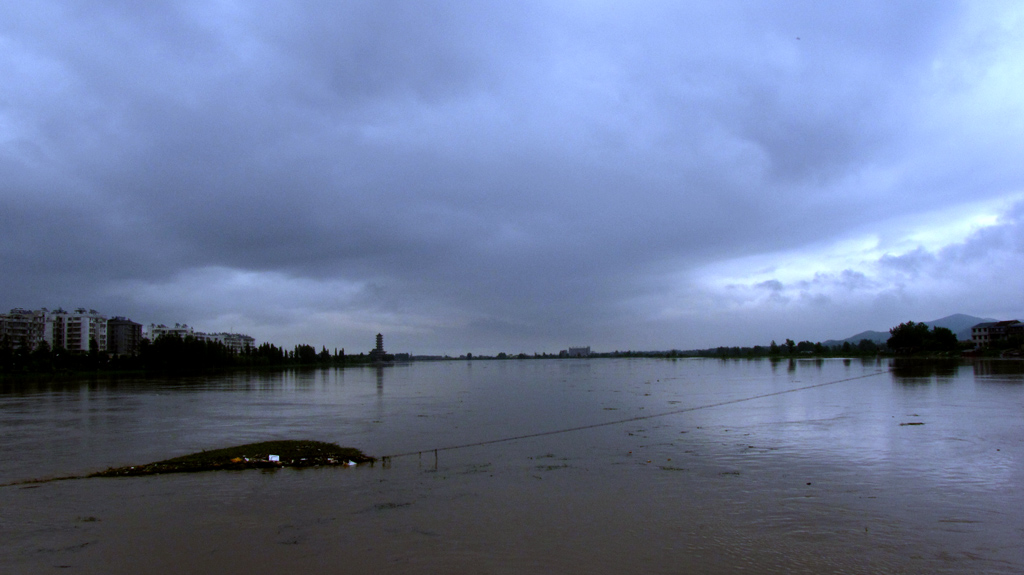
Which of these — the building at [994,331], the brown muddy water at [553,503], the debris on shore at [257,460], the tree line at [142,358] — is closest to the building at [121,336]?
the tree line at [142,358]

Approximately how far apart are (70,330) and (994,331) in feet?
764

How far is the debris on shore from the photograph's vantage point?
46.6 feet

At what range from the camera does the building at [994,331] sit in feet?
412

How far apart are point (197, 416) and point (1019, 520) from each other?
31.3 meters

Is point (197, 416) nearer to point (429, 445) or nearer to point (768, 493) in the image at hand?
point (429, 445)

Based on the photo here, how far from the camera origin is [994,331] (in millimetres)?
132750

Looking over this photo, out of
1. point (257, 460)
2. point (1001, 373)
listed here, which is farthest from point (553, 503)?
point (1001, 373)

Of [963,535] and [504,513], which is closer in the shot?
[963,535]

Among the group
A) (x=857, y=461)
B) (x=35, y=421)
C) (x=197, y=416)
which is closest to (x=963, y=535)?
(x=857, y=461)

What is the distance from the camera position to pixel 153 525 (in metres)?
10.1

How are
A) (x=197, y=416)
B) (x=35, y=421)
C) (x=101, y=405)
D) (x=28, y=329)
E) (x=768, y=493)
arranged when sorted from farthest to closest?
1. (x=28, y=329)
2. (x=101, y=405)
3. (x=197, y=416)
4. (x=35, y=421)
5. (x=768, y=493)

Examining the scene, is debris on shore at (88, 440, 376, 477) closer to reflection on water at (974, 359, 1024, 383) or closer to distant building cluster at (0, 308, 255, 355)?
reflection on water at (974, 359, 1024, 383)

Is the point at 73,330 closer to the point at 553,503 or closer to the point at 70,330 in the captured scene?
the point at 70,330

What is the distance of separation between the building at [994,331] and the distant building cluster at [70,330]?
189768 mm
